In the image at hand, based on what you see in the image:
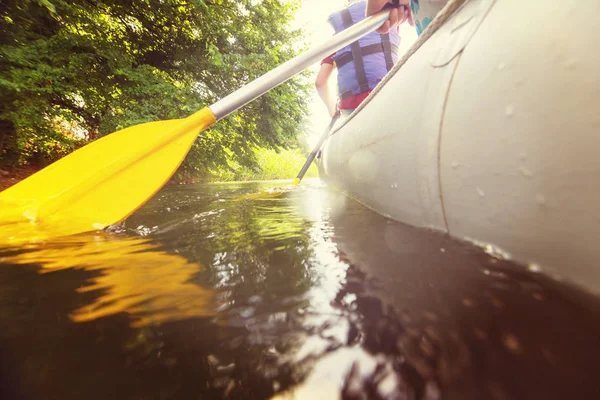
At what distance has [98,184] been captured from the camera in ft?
4.49

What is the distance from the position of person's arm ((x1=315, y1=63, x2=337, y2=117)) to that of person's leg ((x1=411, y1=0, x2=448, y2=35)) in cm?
240

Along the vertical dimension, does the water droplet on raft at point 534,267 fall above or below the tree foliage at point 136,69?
below

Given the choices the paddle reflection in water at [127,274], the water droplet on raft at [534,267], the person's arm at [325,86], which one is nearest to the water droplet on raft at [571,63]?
the water droplet on raft at [534,267]

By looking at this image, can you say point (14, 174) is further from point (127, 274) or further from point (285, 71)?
point (127, 274)

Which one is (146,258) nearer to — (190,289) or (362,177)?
(190,289)

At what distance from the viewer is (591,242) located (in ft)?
1.59

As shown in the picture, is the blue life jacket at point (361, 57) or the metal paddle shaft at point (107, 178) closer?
the metal paddle shaft at point (107, 178)

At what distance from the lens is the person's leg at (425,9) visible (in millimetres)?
1127

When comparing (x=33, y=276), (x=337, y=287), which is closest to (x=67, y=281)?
(x=33, y=276)

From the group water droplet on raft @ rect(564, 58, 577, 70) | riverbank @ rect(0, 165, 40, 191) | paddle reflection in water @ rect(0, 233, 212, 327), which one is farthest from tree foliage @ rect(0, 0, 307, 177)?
water droplet on raft @ rect(564, 58, 577, 70)

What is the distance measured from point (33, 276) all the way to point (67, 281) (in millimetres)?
118

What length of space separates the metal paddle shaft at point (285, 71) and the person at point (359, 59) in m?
0.68

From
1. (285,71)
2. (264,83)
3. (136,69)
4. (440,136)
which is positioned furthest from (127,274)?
(136,69)

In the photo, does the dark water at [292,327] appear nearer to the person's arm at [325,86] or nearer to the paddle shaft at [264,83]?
the paddle shaft at [264,83]
